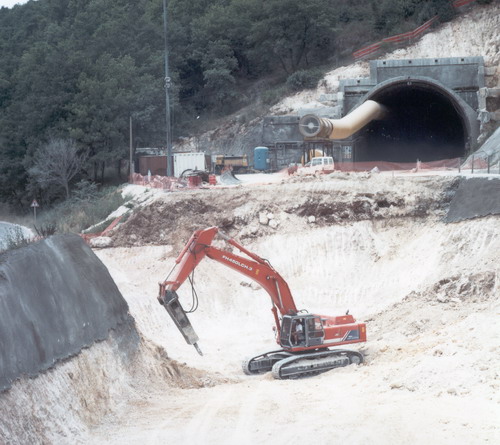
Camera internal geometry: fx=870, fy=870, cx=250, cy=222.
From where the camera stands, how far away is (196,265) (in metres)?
20.7

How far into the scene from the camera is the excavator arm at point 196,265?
19.6 metres

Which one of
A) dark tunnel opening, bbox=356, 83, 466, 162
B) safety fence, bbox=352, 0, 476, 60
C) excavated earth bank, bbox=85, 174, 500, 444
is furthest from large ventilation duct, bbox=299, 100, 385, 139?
safety fence, bbox=352, 0, 476, 60

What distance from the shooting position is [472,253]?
95.8 feet

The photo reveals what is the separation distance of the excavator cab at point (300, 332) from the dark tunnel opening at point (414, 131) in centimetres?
3088

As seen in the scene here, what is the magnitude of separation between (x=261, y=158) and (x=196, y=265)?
111 feet

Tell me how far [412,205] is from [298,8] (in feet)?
133

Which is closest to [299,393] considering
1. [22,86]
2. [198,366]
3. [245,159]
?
[198,366]

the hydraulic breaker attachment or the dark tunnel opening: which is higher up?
the dark tunnel opening

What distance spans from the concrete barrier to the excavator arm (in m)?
1.30

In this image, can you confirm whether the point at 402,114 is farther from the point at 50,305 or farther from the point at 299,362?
the point at 50,305

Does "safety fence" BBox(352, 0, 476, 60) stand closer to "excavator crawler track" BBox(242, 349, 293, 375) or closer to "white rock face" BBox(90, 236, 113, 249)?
"white rock face" BBox(90, 236, 113, 249)

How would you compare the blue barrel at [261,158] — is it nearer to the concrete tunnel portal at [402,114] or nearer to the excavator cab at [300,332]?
the concrete tunnel portal at [402,114]

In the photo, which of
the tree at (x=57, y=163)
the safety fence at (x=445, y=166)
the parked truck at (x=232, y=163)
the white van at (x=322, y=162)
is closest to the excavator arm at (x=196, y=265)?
the safety fence at (x=445, y=166)

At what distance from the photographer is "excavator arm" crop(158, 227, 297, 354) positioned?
1962 centimetres
